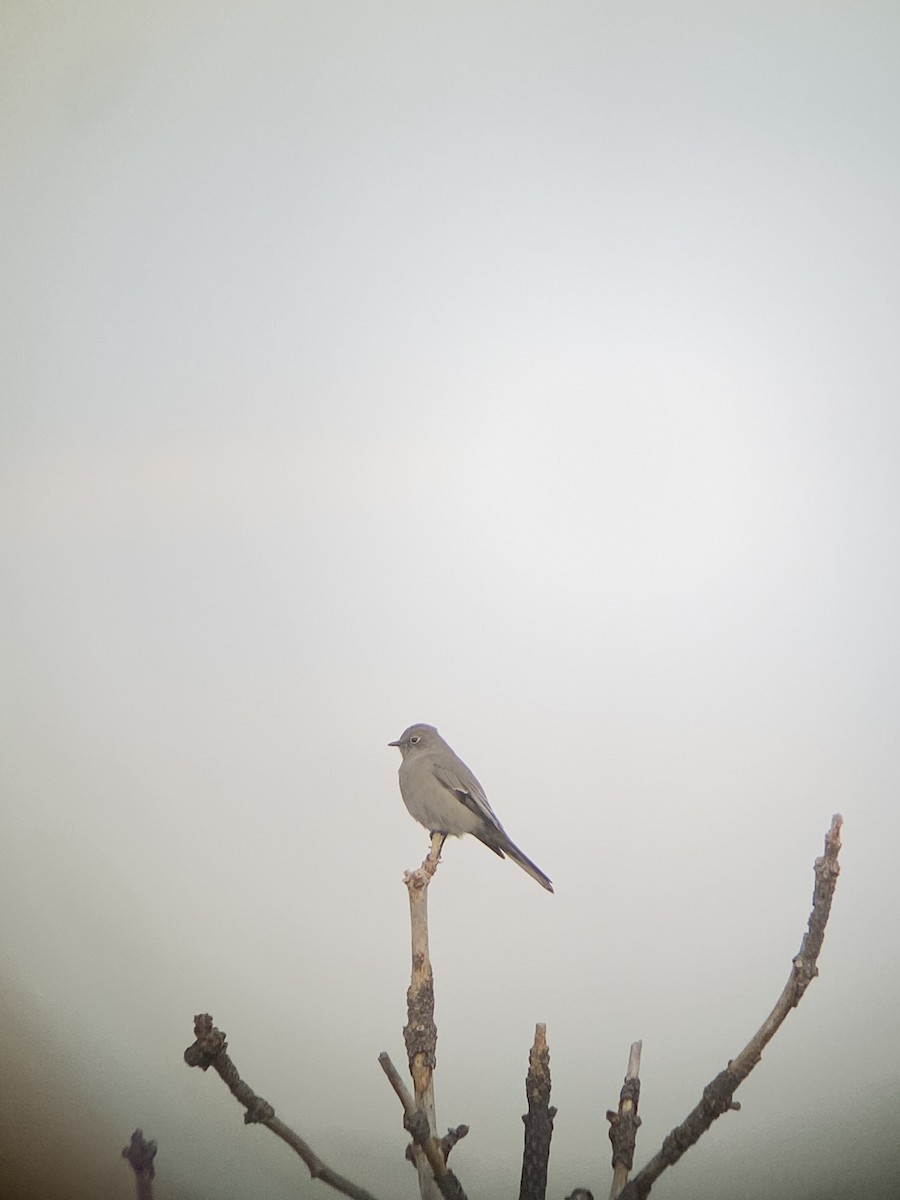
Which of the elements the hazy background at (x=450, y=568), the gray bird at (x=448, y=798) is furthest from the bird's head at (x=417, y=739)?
the hazy background at (x=450, y=568)

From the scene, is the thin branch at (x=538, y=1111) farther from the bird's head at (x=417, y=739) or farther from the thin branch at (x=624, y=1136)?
the bird's head at (x=417, y=739)

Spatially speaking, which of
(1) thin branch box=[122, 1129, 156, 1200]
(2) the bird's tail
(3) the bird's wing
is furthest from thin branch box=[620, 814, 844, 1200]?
(1) thin branch box=[122, 1129, 156, 1200]

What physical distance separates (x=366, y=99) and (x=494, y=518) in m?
0.79

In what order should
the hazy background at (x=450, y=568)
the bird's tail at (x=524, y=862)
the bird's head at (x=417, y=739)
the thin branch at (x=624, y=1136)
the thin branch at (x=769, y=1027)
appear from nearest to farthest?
1. the thin branch at (x=769, y=1027)
2. the thin branch at (x=624, y=1136)
3. the bird's tail at (x=524, y=862)
4. the bird's head at (x=417, y=739)
5. the hazy background at (x=450, y=568)

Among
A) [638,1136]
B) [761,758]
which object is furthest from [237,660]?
[638,1136]

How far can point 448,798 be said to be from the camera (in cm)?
147

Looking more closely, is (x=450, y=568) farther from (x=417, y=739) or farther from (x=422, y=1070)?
(x=422, y=1070)

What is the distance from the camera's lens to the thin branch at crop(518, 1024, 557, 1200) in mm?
1107

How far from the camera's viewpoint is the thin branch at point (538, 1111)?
1107 mm

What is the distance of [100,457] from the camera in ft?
5.90

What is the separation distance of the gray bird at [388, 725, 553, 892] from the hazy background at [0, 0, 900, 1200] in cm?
18

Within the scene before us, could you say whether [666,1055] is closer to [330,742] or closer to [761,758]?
[761,758]

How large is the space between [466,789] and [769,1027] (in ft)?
1.82

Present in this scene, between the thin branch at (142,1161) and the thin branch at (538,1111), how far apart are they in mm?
649
